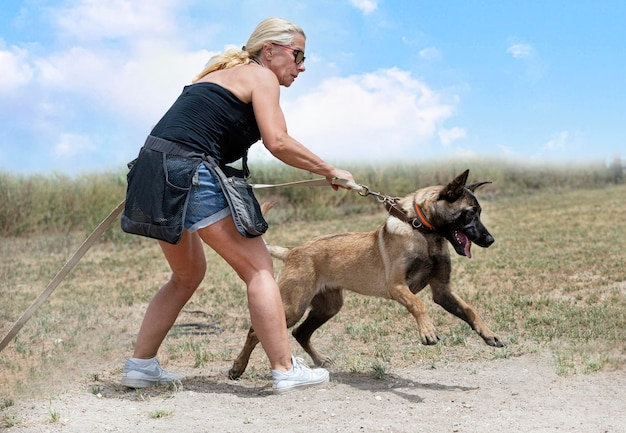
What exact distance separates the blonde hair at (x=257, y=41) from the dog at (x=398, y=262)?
1.46 m

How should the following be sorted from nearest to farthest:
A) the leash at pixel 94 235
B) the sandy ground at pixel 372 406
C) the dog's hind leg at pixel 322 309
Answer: the sandy ground at pixel 372 406, the leash at pixel 94 235, the dog's hind leg at pixel 322 309

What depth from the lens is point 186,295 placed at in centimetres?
523

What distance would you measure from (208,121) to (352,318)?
156 inches

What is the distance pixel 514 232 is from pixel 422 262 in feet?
34.6

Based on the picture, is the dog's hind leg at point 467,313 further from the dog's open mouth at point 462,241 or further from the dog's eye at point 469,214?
the dog's eye at point 469,214

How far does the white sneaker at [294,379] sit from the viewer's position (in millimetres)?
4801

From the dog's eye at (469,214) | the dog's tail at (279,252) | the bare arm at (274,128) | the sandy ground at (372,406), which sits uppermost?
the bare arm at (274,128)

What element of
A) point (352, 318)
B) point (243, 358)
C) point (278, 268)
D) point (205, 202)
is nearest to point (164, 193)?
point (205, 202)

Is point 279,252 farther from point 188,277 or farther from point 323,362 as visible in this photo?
point 188,277

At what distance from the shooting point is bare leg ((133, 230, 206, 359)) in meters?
5.04

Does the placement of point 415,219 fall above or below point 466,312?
above

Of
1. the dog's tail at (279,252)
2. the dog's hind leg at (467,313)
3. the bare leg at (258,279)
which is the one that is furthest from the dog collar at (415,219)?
the bare leg at (258,279)

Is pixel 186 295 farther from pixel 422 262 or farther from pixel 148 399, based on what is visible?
pixel 422 262

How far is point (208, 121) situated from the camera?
4.64 metres
